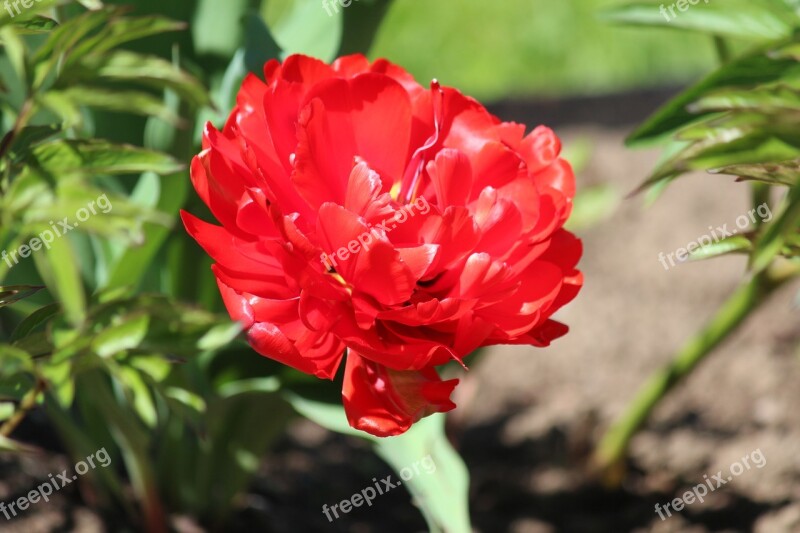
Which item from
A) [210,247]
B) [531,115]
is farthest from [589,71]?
[210,247]

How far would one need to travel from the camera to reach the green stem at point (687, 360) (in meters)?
1.18

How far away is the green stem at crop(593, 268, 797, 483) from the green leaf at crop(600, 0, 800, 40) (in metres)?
0.30

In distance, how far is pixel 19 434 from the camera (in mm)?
1499

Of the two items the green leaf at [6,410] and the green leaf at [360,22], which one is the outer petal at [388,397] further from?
the green leaf at [360,22]

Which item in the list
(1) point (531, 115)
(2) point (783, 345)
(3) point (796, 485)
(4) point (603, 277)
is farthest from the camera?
(1) point (531, 115)

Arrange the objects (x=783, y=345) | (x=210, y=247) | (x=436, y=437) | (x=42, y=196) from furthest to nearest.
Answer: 1. (x=783, y=345)
2. (x=436, y=437)
3. (x=42, y=196)
4. (x=210, y=247)

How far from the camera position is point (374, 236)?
0.65 m

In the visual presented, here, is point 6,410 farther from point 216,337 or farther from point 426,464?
point 426,464

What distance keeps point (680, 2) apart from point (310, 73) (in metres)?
0.54

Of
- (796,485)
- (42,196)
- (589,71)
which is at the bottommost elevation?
(589,71)

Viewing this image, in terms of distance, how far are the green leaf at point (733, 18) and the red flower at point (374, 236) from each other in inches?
13.9

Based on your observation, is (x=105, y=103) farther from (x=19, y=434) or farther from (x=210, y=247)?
(x=19, y=434)

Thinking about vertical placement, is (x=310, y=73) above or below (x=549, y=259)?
above

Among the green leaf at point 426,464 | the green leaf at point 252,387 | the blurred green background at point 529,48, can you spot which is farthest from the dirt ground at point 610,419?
the blurred green background at point 529,48
